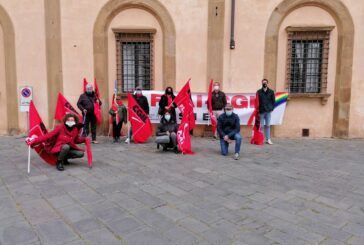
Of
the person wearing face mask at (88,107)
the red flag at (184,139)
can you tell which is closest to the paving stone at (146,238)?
the red flag at (184,139)

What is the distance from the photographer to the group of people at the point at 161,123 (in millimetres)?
5934

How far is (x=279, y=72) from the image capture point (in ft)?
32.5

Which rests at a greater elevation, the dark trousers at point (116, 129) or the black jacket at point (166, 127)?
the black jacket at point (166, 127)

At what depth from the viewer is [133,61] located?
1011 cm

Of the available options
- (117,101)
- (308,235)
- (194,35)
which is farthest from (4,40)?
(308,235)

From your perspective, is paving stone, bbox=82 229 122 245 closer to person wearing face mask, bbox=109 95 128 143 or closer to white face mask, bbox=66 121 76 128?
white face mask, bbox=66 121 76 128

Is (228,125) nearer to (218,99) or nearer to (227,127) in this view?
(227,127)

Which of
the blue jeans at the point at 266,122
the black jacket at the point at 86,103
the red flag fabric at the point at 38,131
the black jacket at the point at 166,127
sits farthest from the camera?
the blue jeans at the point at 266,122

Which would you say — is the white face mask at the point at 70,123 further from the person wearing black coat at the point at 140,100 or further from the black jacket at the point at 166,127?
→ the person wearing black coat at the point at 140,100

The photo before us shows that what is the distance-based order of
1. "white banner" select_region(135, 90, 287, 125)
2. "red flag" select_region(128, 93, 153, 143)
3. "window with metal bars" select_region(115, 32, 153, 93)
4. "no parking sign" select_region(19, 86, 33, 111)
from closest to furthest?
"red flag" select_region(128, 93, 153, 143) → "no parking sign" select_region(19, 86, 33, 111) → "white banner" select_region(135, 90, 287, 125) → "window with metal bars" select_region(115, 32, 153, 93)

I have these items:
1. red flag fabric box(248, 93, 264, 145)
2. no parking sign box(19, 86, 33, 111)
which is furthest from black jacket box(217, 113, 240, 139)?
no parking sign box(19, 86, 33, 111)

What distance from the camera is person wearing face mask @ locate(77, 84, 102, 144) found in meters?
8.84

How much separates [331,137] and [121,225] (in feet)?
27.9

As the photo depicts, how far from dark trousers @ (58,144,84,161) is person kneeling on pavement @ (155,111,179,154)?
2.04 metres
